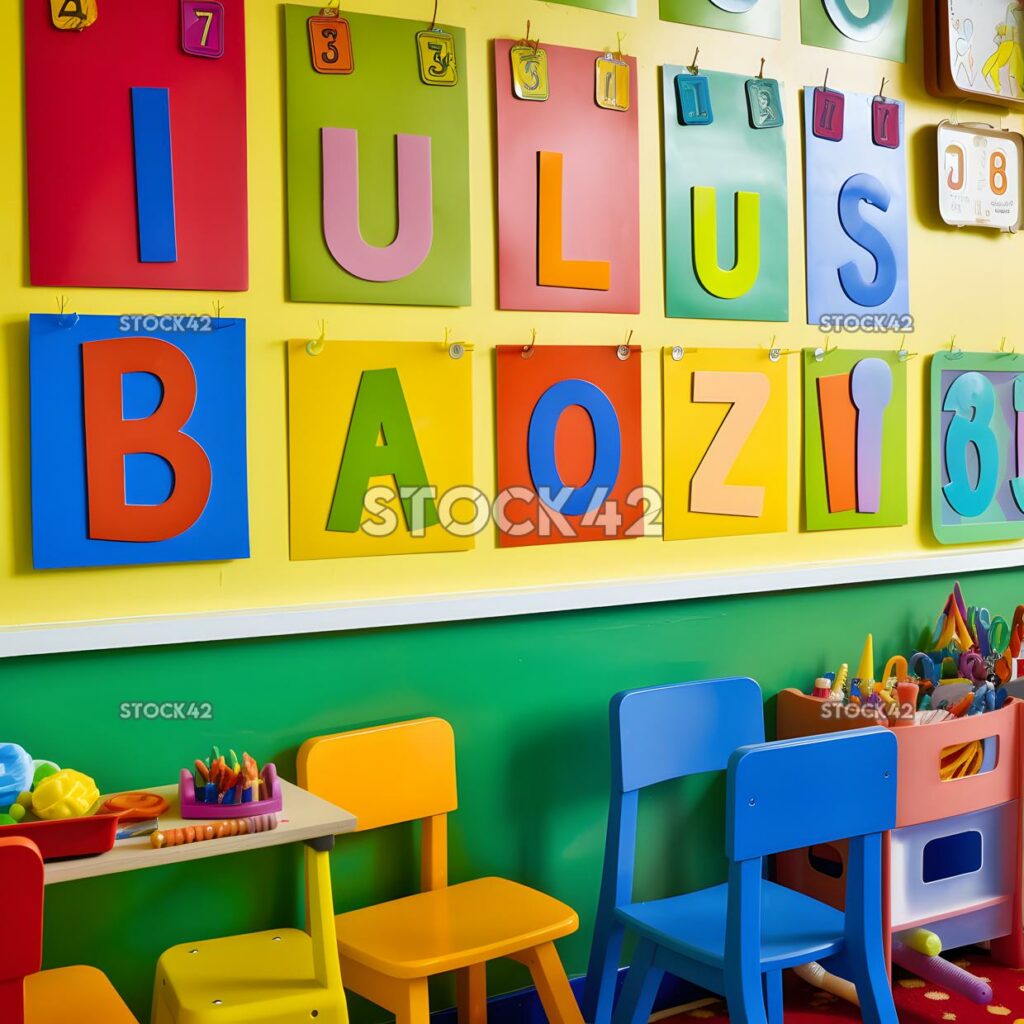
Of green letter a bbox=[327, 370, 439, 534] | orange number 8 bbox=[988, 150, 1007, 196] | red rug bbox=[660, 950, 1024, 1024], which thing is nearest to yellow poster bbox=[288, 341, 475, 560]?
green letter a bbox=[327, 370, 439, 534]

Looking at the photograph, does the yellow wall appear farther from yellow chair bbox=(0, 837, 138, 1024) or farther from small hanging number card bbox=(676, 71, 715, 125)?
yellow chair bbox=(0, 837, 138, 1024)

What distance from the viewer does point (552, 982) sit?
183cm

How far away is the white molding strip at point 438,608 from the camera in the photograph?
1.75 meters

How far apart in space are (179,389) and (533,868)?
3.47ft

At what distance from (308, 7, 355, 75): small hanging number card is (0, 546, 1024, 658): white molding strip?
0.88 meters

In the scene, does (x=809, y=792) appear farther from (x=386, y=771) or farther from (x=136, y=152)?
(x=136, y=152)

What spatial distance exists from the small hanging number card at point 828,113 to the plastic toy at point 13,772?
1.90 metres

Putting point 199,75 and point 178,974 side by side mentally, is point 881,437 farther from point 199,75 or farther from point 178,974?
point 178,974

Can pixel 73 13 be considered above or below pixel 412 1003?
above

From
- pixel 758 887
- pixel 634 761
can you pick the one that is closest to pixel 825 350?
pixel 634 761

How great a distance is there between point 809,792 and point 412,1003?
0.64 m

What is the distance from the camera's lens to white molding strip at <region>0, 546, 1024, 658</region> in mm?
1751

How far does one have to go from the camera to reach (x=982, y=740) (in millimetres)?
2316

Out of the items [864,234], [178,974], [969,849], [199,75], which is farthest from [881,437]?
[178,974]
